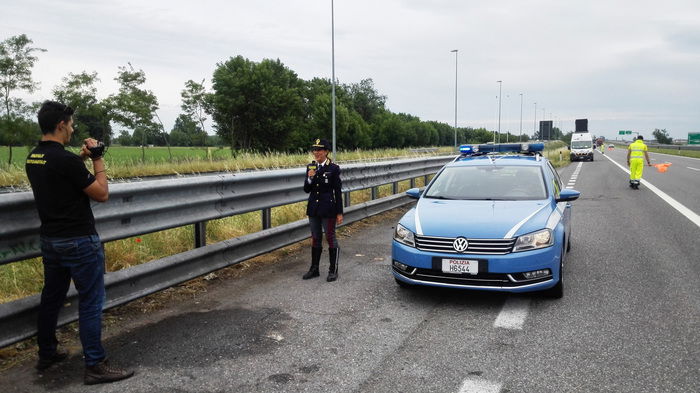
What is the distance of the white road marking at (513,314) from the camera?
4383mm

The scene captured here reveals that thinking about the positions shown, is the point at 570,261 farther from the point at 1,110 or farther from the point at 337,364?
the point at 1,110

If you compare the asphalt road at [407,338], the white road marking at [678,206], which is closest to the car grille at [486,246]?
the asphalt road at [407,338]

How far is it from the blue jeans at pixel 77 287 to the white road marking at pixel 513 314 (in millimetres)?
2977

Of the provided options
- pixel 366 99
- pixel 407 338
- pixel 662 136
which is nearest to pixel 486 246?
pixel 407 338

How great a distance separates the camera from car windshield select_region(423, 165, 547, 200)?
6.12 m

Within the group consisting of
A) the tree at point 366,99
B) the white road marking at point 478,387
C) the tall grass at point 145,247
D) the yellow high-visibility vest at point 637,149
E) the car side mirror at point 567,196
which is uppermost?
the tree at point 366,99

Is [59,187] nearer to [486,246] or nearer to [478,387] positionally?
[478,387]

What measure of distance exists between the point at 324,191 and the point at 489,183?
2.00 m

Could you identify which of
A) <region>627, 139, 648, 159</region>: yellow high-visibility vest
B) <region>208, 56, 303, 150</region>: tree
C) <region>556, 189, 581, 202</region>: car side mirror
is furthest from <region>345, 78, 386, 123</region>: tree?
<region>556, 189, 581, 202</region>: car side mirror

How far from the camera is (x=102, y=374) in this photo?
334 cm

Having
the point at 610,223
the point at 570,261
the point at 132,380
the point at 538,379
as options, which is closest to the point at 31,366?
the point at 132,380

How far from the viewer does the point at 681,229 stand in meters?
9.05

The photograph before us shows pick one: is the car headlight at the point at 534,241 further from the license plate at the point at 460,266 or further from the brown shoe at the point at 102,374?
the brown shoe at the point at 102,374

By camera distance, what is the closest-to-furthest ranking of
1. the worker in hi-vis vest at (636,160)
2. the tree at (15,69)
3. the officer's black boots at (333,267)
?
1. the officer's black boots at (333,267)
2. the worker in hi-vis vest at (636,160)
3. the tree at (15,69)
